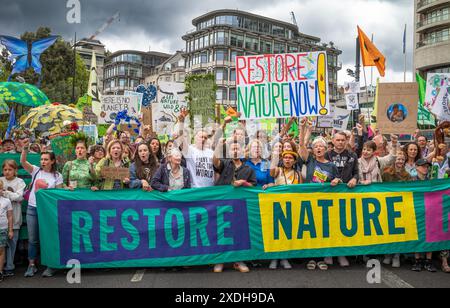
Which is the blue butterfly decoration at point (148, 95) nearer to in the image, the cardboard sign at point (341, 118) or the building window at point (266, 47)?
the cardboard sign at point (341, 118)

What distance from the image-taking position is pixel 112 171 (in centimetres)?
518

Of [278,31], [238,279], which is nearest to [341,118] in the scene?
[238,279]

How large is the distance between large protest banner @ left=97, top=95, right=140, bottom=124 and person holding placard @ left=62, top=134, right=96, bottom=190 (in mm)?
6036

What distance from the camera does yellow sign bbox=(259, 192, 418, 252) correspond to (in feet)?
17.2

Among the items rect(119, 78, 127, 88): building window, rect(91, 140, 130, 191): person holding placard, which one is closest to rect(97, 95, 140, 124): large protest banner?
rect(91, 140, 130, 191): person holding placard

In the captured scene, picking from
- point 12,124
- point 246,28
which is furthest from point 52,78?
point 246,28

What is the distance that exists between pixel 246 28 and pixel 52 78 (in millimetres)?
42794

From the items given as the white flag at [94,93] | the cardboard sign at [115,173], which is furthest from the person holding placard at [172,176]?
the white flag at [94,93]

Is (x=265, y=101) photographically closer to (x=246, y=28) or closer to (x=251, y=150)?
(x=251, y=150)

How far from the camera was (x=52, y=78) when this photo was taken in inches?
1310

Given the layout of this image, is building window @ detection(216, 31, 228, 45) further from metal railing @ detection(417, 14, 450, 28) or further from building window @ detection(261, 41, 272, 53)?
metal railing @ detection(417, 14, 450, 28)

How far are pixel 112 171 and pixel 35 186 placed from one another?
1018 millimetres

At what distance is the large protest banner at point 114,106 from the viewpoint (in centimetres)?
1130

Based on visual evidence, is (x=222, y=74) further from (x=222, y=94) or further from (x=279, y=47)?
(x=279, y=47)
